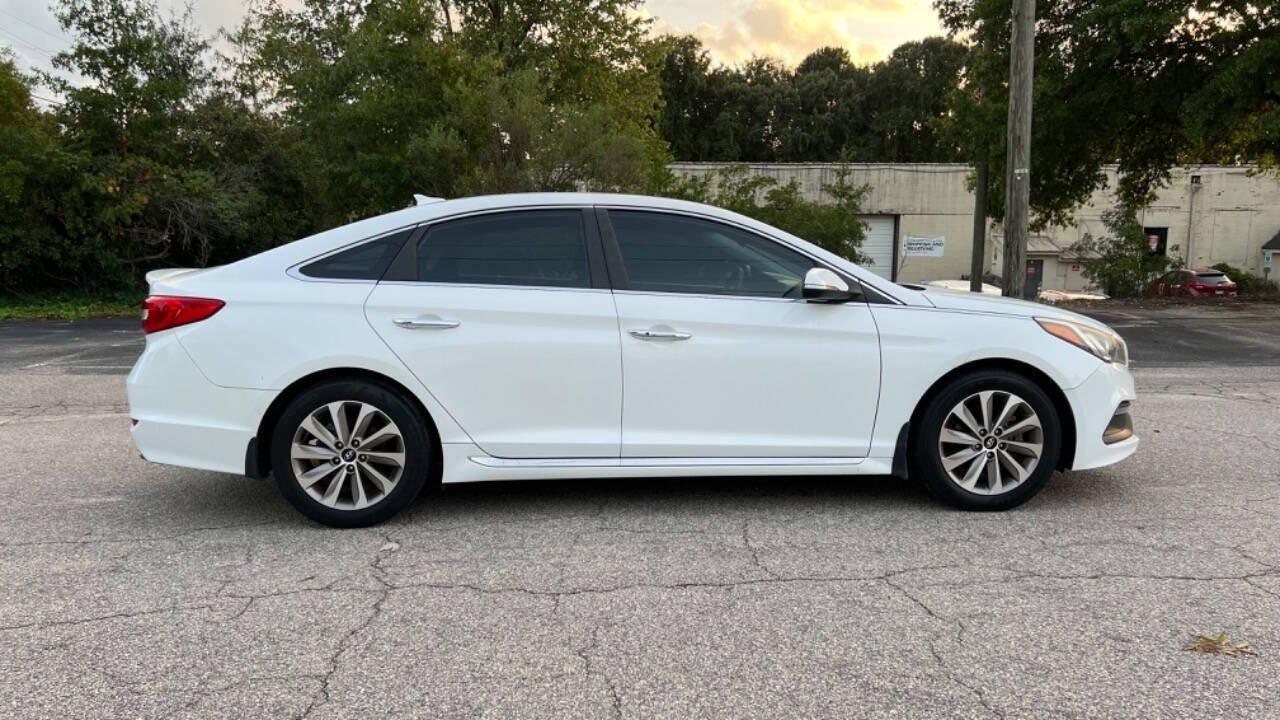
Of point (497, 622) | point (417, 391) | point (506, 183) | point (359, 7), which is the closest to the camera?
point (497, 622)

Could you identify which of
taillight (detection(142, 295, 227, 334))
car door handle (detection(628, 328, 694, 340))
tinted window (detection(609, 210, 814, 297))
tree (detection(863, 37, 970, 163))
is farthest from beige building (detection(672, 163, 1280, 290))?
taillight (detection(142, 295, 227, 334))

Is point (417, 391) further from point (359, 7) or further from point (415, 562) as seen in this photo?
point (359, 7)

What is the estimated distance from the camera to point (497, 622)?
3.24 m

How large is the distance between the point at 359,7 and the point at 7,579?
1013 inches

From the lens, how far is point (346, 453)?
419 centimetres

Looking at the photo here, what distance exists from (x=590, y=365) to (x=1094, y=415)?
258cm

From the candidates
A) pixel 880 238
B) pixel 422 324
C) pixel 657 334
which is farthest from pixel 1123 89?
pixel 880 238

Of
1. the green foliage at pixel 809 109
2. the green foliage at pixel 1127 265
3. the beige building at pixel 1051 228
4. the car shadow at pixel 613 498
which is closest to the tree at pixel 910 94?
the green foliage at pixel 809 109

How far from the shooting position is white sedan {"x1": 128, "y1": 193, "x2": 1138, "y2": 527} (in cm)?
418

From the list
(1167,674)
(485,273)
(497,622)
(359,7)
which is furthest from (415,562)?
(359,7)

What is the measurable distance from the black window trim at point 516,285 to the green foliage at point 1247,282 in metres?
34.4

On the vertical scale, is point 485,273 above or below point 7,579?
above

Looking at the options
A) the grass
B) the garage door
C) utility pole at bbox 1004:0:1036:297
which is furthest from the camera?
the garage door

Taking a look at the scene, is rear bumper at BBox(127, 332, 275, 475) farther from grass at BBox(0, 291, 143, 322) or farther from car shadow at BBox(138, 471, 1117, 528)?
grass at BBox(0, 291, 143, 322)
